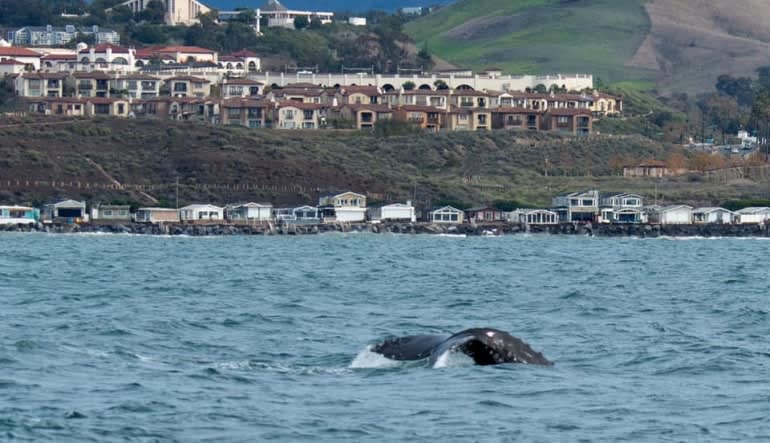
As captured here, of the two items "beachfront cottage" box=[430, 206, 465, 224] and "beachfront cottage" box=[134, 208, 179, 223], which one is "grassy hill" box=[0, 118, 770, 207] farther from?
"beachfront cottage" box=[430, 206, 465, 224]

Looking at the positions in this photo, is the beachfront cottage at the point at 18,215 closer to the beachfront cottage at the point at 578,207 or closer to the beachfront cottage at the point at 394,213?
the beachfront cottage at the point at 394,213

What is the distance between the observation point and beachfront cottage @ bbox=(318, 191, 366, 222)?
388 feet

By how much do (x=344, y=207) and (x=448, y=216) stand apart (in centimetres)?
668

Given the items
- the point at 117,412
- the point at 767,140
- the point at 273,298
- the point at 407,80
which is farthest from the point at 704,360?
the point at 407,80

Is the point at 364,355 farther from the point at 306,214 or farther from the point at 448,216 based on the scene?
the point at 448,216

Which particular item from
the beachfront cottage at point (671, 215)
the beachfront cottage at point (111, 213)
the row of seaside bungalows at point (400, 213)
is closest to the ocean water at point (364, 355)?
the beachfront cottage at point (111, 213)

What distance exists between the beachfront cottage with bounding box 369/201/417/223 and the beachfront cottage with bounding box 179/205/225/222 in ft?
32.4

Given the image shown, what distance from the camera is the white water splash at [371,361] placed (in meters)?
33.8

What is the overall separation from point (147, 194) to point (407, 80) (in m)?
60.0

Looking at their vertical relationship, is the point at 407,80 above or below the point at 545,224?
above

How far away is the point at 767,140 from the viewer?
16062 centimetres

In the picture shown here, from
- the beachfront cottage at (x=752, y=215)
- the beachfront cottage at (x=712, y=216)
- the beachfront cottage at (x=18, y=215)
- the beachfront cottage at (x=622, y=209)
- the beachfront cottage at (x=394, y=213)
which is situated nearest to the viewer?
the beachfront cottage at (x=18, y=215)

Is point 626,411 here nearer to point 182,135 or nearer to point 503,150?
point 182,135

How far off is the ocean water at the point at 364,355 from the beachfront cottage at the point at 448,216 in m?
48.8
